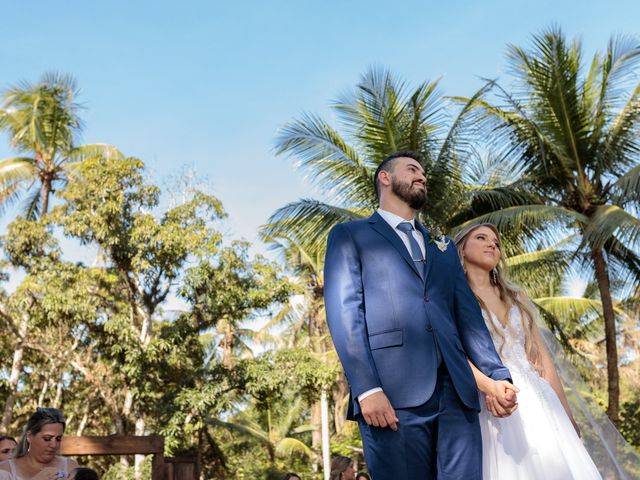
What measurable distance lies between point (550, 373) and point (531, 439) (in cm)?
55

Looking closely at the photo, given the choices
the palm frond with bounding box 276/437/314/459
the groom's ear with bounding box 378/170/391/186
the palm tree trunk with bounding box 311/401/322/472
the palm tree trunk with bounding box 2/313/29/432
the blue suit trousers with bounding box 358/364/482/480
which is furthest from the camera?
the palm tree trunk with bounding box 311/401/322/472

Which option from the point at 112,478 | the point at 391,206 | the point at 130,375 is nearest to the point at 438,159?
the point at 130,375

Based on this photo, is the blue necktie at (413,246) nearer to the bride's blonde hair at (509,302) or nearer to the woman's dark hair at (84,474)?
the bride's blonde hair at (509,302)

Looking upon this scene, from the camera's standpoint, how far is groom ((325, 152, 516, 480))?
2.70 metres

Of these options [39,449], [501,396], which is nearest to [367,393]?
[501,396]

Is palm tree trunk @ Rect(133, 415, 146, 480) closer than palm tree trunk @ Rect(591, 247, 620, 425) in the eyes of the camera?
No

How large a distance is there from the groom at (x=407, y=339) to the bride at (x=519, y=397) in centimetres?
26

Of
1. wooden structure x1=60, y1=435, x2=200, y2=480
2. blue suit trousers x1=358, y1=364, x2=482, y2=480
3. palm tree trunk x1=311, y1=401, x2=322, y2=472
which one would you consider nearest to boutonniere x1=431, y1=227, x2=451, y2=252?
blue suit trousers x1=358, y1=364, x2=482, y2=480

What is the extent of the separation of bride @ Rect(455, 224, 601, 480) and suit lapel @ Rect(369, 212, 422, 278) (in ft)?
1.59

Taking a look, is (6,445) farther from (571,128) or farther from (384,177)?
(571,128)

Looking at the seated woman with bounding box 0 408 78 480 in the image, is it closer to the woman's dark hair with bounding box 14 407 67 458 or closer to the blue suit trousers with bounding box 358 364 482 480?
the woman's dark hair with bounding box 14 407 67 458

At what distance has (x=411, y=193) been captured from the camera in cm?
322

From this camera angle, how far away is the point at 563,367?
4.66m

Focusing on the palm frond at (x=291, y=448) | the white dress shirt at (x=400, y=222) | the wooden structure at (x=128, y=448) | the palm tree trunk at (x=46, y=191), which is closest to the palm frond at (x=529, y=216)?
the wooden structure at (x=128, y=448)
